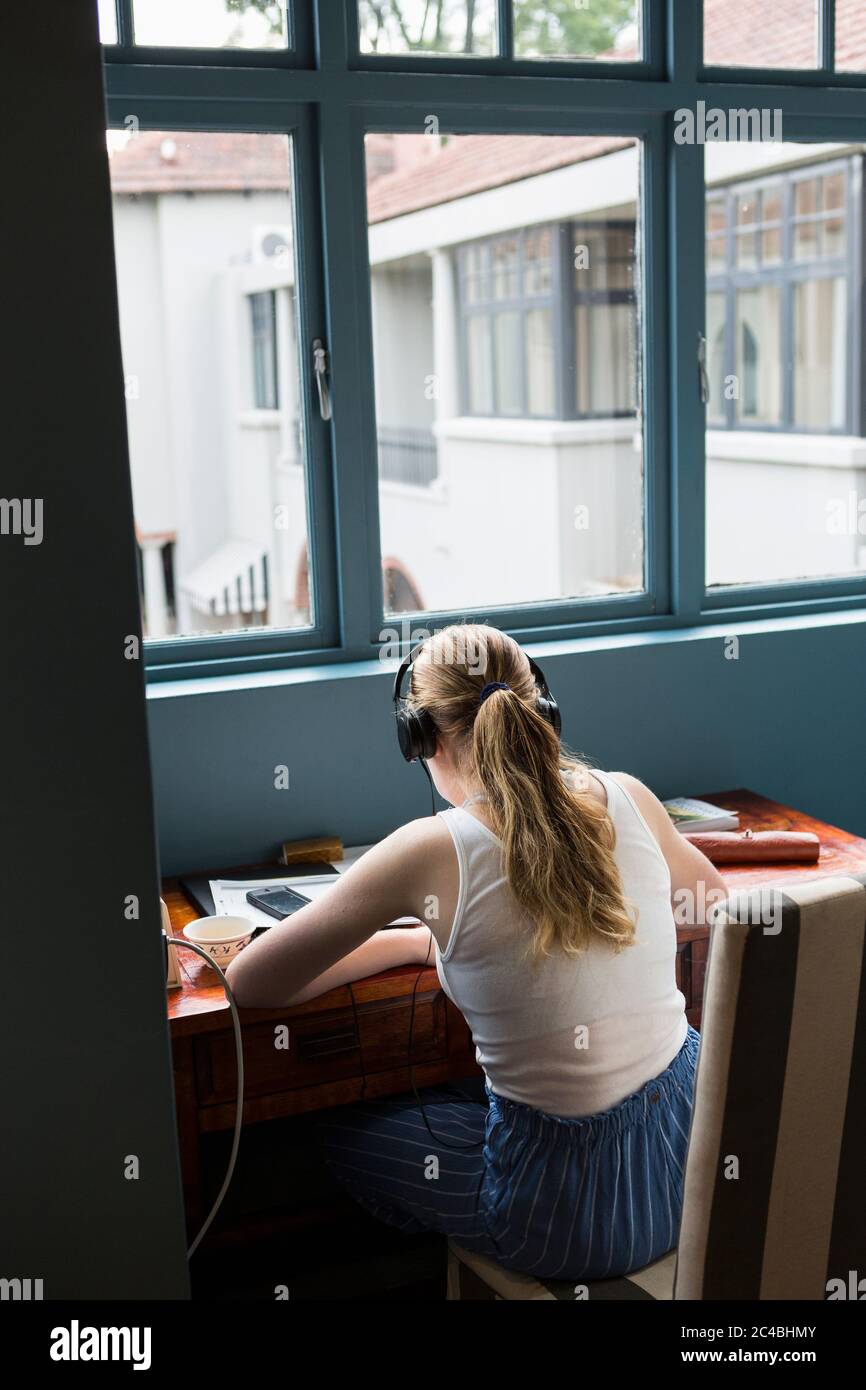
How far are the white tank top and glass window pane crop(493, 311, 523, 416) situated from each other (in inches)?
54.9

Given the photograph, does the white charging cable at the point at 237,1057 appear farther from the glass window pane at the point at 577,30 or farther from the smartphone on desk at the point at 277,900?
the glass window pane at the point at 577,30

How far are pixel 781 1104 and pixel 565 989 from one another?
430 mm

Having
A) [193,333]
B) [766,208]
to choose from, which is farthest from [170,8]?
[766,208]

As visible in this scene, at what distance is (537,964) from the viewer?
1.70 metres

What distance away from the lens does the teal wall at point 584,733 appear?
243cm

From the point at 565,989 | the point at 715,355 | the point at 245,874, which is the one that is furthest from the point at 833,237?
the point at 565,989

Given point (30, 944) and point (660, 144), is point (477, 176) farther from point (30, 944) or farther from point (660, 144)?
point (30, 944)

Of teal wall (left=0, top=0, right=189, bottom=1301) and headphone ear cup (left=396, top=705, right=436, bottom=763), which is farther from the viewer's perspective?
headphone ear cup (left=396, top=705, right=436, bottom=763)

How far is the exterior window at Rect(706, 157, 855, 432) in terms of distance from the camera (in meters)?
3.00

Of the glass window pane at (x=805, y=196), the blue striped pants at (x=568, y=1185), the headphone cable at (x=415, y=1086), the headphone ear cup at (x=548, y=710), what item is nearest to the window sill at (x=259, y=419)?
the headphone ear cup at (x=548, y=710)

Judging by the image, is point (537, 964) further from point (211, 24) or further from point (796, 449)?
point (796, 449)

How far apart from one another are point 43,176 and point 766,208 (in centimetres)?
284

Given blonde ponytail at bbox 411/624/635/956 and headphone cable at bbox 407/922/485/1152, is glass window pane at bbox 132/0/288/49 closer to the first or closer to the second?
blonde ponytail at bbox 411/624/635/956

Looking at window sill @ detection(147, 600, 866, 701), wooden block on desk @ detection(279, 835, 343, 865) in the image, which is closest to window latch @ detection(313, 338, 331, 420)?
window sill @ detection(147, 600, 866, 701)
